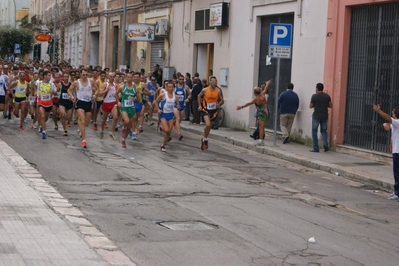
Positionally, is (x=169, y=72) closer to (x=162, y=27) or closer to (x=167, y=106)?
(x=162, y=27)

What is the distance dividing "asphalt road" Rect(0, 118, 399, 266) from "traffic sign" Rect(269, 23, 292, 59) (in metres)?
3.13

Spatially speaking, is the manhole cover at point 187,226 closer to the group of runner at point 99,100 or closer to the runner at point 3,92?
the group of runner at point 99,100

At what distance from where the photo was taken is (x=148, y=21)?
33500mm

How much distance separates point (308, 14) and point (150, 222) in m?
12.7

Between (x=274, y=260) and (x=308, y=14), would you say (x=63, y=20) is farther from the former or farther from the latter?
(x=274, y=260)

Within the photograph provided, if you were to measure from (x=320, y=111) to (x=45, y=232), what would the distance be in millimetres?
11548

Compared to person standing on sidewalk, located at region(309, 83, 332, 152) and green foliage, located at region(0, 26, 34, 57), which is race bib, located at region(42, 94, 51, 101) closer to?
person standing on sidewalk, located at region(309, 83, 332, 152)

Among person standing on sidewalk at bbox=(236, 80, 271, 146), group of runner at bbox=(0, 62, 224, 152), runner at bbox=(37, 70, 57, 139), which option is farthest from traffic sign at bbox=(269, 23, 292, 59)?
runner at bbox=(37, 70, 57, 139)

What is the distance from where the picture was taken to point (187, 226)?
893 centimetres

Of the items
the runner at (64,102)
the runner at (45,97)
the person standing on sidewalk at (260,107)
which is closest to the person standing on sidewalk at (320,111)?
the person standing on sidewalk at (260,107)

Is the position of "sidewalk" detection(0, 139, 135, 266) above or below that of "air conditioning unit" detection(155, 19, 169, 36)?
below

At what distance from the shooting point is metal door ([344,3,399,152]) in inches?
676

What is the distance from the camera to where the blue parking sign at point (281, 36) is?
1903 centimetres

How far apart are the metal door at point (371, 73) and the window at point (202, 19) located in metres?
9.21
